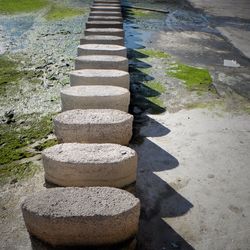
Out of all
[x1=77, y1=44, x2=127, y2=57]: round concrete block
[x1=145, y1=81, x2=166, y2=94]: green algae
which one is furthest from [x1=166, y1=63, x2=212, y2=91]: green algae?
[x1=77, y1=44, x2=127, y2=57]: round concrete block

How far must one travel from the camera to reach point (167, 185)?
3986 millimetres

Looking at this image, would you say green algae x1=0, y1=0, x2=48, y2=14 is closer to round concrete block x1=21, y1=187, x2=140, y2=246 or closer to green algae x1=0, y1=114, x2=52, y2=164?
green algae x1=0, y1=114, x2=52, y2=164

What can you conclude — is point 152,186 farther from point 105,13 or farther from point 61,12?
point 61,12

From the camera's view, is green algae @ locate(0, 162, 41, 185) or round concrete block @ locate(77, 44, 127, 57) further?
round concrete block @ locate(77, 44, 127, 57)

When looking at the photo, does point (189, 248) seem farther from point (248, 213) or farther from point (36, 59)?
point (36, 59)

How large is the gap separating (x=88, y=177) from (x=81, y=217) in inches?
24.1

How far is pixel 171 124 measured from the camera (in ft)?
17.4

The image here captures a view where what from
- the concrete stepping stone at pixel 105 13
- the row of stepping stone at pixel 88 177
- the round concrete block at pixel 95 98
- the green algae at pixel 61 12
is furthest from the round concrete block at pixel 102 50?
the green algae at pixel 61 12

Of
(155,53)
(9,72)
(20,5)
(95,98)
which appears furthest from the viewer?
(20,5)

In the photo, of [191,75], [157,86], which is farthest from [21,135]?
[191,75]

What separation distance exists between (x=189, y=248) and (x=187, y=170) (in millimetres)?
1189

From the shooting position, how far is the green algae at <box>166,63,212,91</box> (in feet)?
21.7

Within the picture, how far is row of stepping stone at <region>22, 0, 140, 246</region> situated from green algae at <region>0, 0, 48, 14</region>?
819 cm

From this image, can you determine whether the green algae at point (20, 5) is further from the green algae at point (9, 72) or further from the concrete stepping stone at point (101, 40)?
the concrete stepping stone at point (101, 40)
